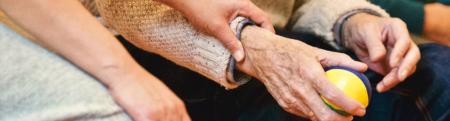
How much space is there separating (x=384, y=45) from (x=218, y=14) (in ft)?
1.20

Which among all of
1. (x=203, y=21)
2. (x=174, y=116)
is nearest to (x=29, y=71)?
(x=174, y=116)

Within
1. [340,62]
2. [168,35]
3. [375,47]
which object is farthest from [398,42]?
[168,35]

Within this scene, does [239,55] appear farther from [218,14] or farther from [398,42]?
[398,42]

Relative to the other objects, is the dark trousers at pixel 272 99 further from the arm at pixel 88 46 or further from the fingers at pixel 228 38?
the arm at pixel 88 46

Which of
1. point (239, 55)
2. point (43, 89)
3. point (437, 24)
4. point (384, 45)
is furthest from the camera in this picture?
point (437, 24)

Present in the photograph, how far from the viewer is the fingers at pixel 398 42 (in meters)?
0.92

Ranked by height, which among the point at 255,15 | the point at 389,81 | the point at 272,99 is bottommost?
the point at 272,99

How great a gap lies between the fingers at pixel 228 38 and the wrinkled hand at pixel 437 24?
2.04ft

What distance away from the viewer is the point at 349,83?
767 millimetres

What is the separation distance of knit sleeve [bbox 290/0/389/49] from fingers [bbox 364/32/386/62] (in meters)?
0.12

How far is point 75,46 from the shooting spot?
70 centimetres

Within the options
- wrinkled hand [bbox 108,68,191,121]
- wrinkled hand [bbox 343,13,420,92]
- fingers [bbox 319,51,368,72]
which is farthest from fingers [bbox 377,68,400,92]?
wrinkled hand [bbox 108,68,191,121]

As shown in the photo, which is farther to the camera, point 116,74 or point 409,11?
point 409,11

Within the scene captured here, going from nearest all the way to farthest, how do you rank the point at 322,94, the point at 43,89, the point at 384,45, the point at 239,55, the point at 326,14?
the point at 43,89 < the point at 322,94 < the point at 239,55 < the point at 384,45 < the point at 326,14
